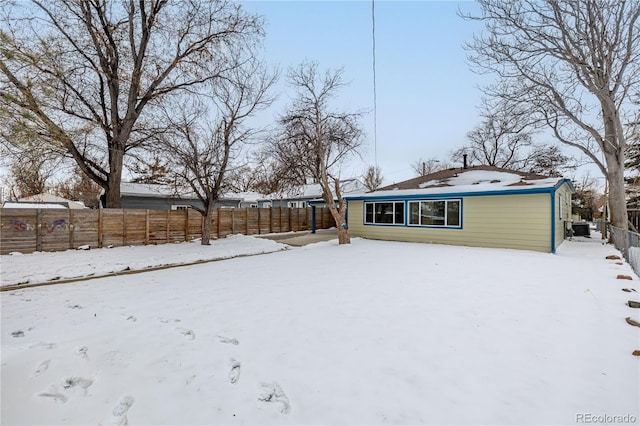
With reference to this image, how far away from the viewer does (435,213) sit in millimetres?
11914

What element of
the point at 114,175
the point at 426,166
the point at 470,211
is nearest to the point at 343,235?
the point at 470,211

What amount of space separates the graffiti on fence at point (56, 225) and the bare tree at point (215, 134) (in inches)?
160

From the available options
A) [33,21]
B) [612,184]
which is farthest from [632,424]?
[33,21]

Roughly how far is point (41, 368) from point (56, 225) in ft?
33.8

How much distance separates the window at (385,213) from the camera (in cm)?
1295

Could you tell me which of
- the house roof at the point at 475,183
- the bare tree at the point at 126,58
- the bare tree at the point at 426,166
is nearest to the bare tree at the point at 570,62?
the house roof at the point at 475,183

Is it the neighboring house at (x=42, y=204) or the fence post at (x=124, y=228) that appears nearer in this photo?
the fence post at (x=124, y=228)

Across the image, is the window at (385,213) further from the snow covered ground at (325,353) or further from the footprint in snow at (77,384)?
the footprint in snow at (77,384)

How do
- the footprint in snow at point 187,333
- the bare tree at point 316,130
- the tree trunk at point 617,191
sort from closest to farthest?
the footprint in snow at point 187,333, the tree trunk at point 617,191, the bare tree at point 316,130

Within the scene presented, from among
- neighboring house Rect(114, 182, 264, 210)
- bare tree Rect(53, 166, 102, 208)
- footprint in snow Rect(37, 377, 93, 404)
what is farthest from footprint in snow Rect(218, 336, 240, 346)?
bare tree Rect(53, 166, 102, 208)

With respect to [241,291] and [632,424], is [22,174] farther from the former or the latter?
[632,424]

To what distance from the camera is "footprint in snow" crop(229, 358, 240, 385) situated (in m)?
2.62

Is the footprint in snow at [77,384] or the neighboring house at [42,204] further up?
the neighboring house at [42,204]

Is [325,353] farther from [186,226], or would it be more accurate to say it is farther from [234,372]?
[186,226]
